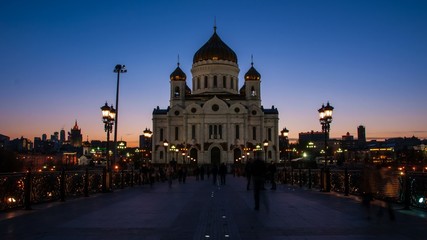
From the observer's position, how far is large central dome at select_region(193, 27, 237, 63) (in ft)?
316

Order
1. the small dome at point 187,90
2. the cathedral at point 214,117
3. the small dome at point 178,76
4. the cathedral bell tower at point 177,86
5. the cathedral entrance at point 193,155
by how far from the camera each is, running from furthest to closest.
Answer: the small dome at point 187,90 < the small dome at point 178,76 < the cathedral bell tower at point 177,86 < the cathedral entrance at point 193,155 < the cathedral at point 214,117

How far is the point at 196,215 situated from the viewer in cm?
1299

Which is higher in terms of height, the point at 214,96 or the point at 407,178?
the point at 214,96

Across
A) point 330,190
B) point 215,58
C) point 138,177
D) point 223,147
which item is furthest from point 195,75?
point 330,190

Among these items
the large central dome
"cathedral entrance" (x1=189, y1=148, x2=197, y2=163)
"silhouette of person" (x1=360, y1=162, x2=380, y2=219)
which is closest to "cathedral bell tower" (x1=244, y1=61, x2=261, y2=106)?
the large central dome

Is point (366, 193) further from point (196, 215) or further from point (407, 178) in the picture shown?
point (196, 215)

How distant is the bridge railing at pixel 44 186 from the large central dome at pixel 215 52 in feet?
240

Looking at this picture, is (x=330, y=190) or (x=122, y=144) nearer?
(x=330, y=190)

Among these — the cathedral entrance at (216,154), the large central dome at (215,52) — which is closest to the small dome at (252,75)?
the large central dome at (215,52)

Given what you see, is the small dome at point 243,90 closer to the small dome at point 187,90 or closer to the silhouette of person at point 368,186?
the small dome at point 187,90

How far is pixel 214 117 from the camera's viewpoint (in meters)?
90.1

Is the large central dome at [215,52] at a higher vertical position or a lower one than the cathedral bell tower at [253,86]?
higher

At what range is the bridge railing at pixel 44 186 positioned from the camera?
1427 cm

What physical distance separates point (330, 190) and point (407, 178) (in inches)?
379
